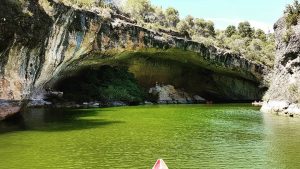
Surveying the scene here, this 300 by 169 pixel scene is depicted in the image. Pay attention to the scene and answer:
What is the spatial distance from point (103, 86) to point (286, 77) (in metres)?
27.6

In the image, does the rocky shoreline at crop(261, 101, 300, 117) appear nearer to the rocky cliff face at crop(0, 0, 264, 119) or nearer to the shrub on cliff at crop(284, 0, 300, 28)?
the shrub on cliff at crop(284, 0, 300, 28)

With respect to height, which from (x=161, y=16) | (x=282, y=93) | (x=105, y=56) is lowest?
(x=282, y=93)

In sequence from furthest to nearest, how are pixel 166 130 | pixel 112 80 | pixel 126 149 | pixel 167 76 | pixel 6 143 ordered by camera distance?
pixel 167 76 < pixel 112 80 < pixel 166 130 < pixel 6 143 < pixel 126 149

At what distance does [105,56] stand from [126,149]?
97.9ft

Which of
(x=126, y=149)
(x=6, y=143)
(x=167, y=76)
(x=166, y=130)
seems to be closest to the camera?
(x=126, y=149)

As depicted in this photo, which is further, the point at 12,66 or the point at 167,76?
the point at 167,76

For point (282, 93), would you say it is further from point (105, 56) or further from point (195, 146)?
point (195, 146)

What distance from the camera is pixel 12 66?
29172mm

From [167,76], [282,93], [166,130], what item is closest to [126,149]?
[166,130]

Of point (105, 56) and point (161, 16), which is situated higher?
point (161, 16)

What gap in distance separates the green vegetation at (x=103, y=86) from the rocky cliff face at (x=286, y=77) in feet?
75.7

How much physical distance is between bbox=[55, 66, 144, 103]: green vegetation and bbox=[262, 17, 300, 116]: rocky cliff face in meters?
23.1

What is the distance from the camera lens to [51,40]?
1308 inches

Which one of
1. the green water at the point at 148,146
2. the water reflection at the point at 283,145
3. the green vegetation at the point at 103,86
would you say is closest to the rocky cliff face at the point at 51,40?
the green water at the point at 148,146
